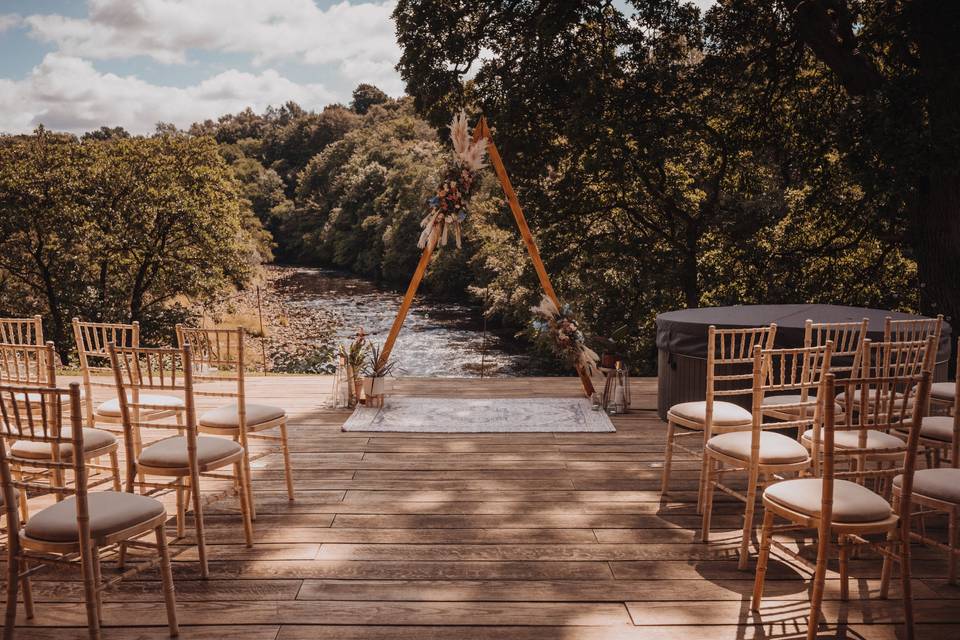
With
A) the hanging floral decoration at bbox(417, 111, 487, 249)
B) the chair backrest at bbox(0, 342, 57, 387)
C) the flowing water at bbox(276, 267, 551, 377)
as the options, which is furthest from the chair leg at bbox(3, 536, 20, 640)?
the flowing water at bbox(276, 267, 551, 377)

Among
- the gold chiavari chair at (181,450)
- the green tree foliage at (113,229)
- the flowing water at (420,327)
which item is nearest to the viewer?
the gold chiavari chair at (181,450)

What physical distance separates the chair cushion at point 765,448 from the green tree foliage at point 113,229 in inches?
626

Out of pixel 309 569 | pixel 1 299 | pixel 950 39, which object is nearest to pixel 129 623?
pixel 309 569

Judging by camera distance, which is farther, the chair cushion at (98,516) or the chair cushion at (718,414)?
the chair cushion at (718,414)

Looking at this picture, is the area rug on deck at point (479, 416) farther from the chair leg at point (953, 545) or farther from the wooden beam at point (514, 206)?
the chair leg at point (953, 545)

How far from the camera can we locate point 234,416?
3.68m

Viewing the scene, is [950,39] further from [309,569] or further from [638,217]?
[309,569]

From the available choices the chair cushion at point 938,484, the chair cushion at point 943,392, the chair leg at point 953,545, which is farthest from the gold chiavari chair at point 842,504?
the chair cushion at point 943,392

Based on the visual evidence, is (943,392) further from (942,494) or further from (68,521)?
(68,521)

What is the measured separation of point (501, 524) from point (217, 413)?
1.64 metres

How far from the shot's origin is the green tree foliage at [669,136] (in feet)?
28.3

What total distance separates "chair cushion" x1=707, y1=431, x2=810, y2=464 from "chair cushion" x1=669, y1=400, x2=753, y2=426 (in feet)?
1.17

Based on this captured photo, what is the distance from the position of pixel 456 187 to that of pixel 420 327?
15103 millimetres

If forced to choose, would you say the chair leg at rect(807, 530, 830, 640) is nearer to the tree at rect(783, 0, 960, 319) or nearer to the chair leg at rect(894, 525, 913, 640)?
the chair leg at rect(894, 525, 913, 640)
